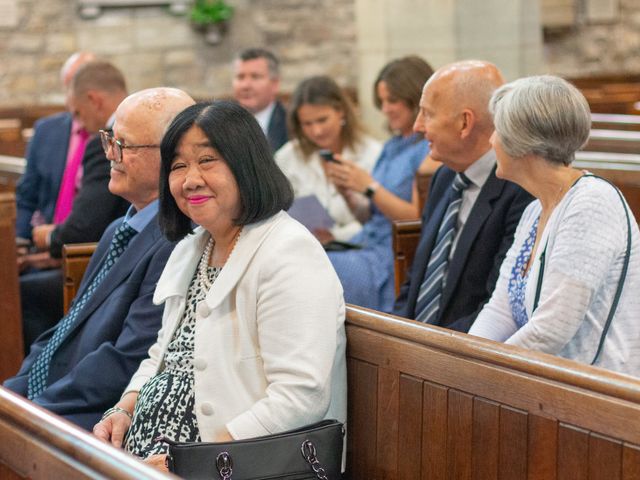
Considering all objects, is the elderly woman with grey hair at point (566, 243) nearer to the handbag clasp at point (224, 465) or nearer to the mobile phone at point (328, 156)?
the handbag clasp at point (224, 465)

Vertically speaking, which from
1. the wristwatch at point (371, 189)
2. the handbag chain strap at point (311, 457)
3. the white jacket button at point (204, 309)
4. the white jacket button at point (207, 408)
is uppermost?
the white jacket button at point (204, 309)

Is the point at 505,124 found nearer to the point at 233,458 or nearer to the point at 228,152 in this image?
the point at 228,152

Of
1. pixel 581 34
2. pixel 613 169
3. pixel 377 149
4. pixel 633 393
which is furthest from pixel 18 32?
pixel 633 393

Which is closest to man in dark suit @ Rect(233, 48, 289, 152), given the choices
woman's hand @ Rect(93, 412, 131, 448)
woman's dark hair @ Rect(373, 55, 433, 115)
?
woman's dark hair @ Rect(373, 55, 433, 115)

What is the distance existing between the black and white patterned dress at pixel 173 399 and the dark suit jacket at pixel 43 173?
288 cm

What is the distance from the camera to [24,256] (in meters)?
4.96

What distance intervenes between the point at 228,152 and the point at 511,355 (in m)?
0.82

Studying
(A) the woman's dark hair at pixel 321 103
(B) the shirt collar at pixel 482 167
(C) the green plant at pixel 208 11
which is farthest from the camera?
(C) the green plant at pixel 208 11

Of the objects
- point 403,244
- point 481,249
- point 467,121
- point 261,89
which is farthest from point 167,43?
point 481,249

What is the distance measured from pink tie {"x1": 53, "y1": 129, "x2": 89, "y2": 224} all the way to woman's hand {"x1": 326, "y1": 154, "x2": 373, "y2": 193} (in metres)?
1.28

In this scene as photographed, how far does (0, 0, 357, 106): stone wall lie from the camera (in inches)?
457

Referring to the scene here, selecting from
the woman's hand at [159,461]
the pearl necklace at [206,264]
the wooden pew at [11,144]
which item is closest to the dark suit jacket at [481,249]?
the pearl necklace at [206,264]

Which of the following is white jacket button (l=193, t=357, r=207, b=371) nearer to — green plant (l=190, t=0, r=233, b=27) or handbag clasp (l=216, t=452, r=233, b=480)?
handbag clasp (l=216, t=452, r=233, b=480)

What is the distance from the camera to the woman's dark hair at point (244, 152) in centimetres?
253
